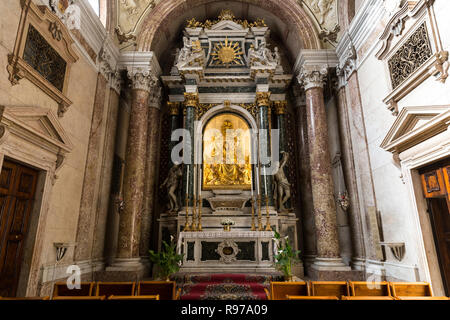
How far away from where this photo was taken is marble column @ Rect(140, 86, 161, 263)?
8773 millimetres

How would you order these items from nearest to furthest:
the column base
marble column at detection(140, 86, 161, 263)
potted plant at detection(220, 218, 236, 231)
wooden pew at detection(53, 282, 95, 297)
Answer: wooden pew at detection(53, 282, 95, 297), the column base, potted plant at detection(220, 218, 236, 231), marble column at detection(140, 86, 161, 263)

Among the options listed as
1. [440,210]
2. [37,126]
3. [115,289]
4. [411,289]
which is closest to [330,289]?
[411,289]

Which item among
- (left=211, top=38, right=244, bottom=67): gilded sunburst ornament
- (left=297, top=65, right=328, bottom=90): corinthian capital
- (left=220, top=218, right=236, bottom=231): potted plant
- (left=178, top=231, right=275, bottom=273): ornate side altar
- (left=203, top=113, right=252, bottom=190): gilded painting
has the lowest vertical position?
(left=178, top=231, right=275, bottom=273): ornate side altar

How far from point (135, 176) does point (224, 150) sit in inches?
126

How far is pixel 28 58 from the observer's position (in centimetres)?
504

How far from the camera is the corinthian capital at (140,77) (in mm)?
8492

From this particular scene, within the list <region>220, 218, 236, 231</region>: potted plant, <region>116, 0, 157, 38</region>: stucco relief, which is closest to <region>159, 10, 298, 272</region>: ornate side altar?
<region>220, 218, 236, 231</region>: potted plant

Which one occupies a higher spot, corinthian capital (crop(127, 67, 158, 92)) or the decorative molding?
corinthian capital (crop(127, 67, 158, 92))

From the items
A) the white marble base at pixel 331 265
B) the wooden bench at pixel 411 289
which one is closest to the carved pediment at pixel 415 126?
the wooden bench at pixel 411 289

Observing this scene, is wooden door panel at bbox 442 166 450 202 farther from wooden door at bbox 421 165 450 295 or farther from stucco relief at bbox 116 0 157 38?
stucco relief at bbox 116 0 157 38

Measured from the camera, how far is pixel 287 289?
3.99 meters

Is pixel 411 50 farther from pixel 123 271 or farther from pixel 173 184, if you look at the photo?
pixel 123 271

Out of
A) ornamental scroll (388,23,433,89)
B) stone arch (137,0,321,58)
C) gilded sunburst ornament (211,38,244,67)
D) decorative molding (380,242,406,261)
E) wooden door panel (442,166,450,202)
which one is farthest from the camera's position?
gilded sunburst ornament (211,38,244,67)
